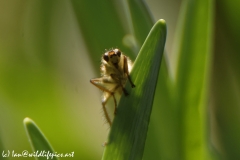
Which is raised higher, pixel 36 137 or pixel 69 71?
pixel 69 71

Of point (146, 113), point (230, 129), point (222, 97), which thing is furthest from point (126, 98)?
point (222, 97)

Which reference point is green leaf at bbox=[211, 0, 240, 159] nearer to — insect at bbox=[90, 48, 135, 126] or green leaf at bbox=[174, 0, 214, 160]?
green leaf at bbox=[174, 0, 214, 160]

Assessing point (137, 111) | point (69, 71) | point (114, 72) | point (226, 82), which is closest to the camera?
point (137, 111)

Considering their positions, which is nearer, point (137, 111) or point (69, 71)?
point (137, 111)

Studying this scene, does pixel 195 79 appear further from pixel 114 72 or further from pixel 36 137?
pixel 36 137

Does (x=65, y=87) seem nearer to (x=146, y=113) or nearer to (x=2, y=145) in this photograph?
(x=2, y=145)

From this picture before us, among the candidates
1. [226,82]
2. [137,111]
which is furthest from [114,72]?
[226,82]

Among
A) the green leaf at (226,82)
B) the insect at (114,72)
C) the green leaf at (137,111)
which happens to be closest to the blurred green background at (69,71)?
the green leaf at (226,82)
